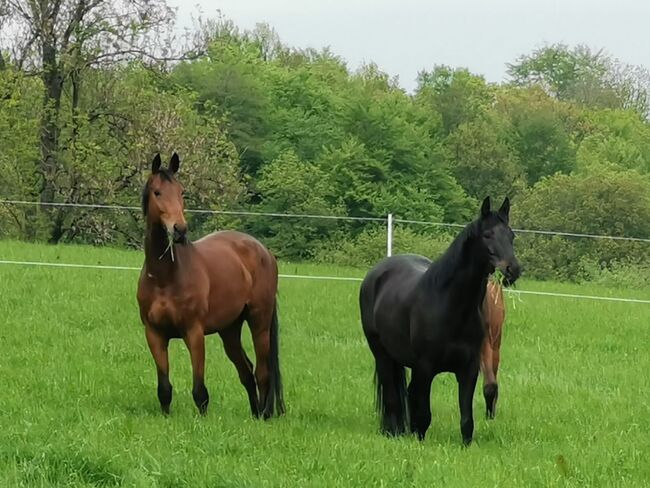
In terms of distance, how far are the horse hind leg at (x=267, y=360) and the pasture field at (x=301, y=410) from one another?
0.70 feet

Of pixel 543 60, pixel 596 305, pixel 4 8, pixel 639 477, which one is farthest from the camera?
pixel 543 60

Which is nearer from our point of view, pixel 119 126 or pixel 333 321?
pixel 333 321

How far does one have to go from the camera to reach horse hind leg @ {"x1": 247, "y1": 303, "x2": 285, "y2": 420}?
7941mm

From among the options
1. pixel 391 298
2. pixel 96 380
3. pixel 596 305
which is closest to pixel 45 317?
pixel 96 380

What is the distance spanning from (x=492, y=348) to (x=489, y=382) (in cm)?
46

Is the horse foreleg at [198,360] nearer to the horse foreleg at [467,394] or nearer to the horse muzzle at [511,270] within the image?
the horse foreleg at [467,394]

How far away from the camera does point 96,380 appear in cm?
837

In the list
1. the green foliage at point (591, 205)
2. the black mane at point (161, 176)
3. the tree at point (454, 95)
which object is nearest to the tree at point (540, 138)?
the tree at point (454, 95)

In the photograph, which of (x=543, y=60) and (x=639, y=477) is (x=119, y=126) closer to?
(x=639, y=477)

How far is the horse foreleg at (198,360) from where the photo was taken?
7176 millimetres

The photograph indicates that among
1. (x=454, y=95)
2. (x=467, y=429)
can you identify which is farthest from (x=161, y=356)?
(x=454, y=95)

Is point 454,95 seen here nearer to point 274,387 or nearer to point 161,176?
point 274,387

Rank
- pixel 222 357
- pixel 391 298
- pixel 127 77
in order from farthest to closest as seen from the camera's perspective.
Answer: pixel 127 77 < pixel 222 357 < pixel 391 298

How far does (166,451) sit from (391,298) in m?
2.36
